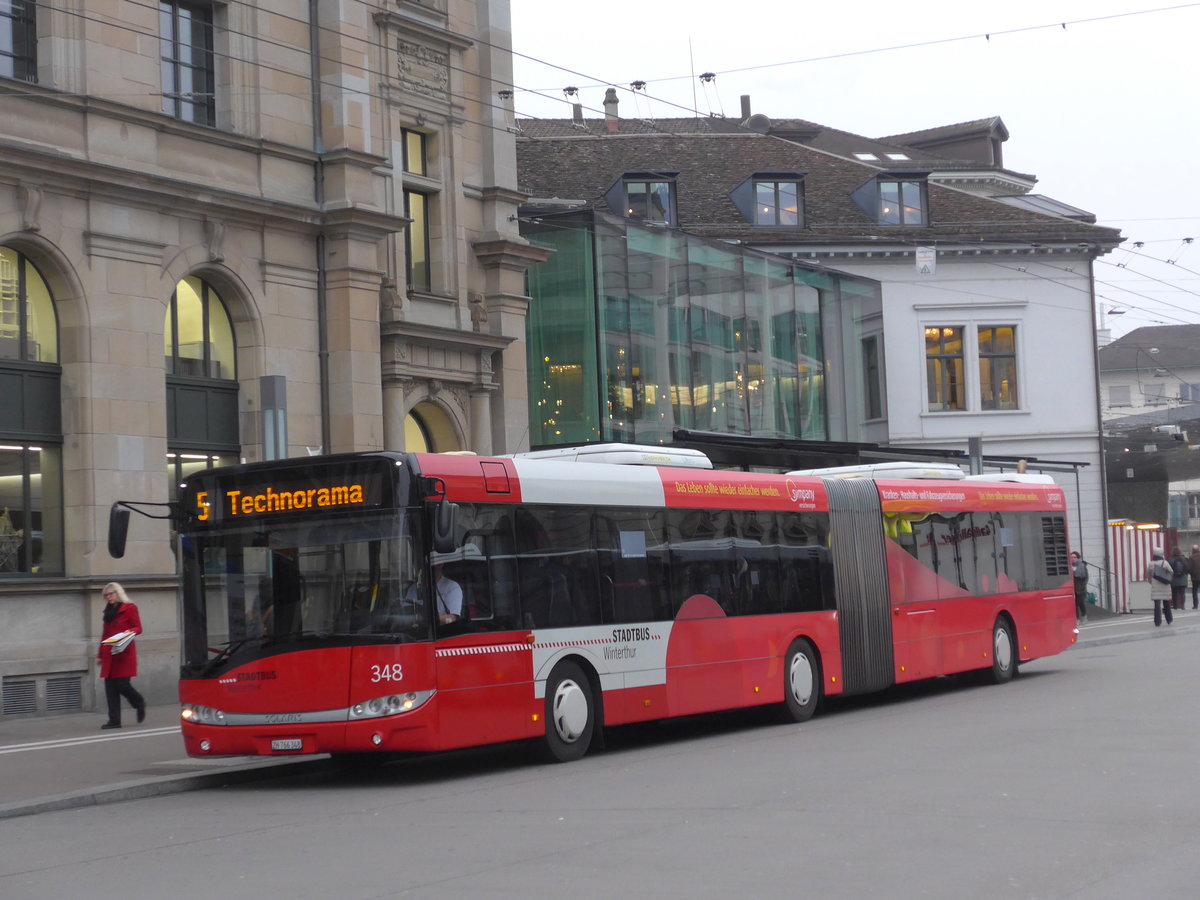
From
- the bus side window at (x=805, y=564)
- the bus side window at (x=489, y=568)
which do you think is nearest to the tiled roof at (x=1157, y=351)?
the bus side window at (x=805, y=564)

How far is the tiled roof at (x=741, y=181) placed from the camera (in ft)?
140

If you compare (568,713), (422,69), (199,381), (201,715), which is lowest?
(568,713)

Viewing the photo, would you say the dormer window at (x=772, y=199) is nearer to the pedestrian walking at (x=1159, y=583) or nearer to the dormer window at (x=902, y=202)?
the dormer window at (x=902, y=202)

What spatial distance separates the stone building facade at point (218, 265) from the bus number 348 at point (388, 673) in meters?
4.97

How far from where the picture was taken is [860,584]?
64.5ft

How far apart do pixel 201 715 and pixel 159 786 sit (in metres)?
0.68

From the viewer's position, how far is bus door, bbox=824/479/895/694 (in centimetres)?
1931

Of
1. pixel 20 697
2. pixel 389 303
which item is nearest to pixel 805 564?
pixel 20 697

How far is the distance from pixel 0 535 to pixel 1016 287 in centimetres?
3176

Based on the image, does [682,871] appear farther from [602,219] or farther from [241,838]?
[602,219]

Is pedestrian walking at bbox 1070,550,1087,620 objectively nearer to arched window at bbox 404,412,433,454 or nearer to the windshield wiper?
arched window at bbox 404,412,433,454

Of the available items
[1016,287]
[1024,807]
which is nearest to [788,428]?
[1016,287]

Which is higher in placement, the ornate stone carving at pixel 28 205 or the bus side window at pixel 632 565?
the ornate stone carving at pixel 28 205

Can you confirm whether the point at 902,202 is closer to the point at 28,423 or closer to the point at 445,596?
the point at 28,423
